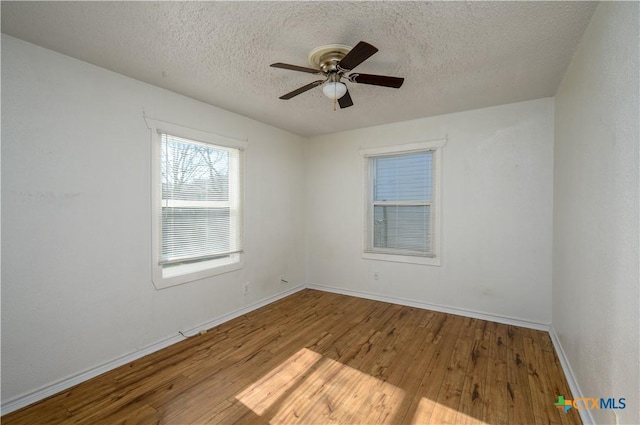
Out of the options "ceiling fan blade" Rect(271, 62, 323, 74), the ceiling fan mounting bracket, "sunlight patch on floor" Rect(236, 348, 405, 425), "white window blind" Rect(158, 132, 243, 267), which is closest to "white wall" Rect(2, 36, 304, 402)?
"white window blind" Rect(158, 132, 243, 267)

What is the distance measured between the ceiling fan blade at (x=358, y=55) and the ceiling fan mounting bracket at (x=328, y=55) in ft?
0.59

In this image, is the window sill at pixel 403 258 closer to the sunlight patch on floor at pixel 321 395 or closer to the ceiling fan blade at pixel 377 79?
the sunlight patch on floor at pixel 321 395

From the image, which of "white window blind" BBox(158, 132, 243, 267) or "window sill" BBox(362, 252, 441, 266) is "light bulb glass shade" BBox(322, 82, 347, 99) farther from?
"window sill" BBox(362, 252, 441, 266)

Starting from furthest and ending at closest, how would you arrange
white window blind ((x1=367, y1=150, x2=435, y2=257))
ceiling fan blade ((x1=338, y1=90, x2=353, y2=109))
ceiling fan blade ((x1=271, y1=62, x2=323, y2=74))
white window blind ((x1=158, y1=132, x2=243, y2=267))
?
white window blind ((x1=367, y1=150, x2=435, y2=257))
white window blind ((x1=158, y1=132, x2=243, y2=267))
ceiling fan blade ((x1=338, y1=90, x2=353, y2=109))
ceiling fan blade ((x1=271, y1=62, x2=323, y2=74))

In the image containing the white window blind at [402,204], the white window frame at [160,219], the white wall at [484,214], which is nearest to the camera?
the white window frame at [160,219]

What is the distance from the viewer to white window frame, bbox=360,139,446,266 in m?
3.62

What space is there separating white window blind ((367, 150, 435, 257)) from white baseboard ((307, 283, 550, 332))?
66 centimetres

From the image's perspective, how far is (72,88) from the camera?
7.11 feet

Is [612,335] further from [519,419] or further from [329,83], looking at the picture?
[329,83]

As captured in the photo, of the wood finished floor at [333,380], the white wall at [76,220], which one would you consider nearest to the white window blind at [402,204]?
the wood finished floor at [333,380]

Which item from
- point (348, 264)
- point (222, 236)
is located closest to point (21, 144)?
point (222, 236)

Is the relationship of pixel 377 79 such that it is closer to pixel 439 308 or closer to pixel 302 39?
pixel 302 39

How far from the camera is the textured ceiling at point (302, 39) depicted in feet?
5.42

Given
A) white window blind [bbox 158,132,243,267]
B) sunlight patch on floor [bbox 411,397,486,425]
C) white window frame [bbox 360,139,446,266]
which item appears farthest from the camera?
white window frame [bbox 360,139,446,266]
